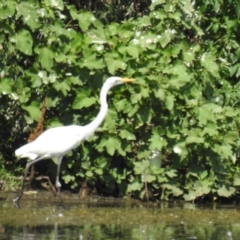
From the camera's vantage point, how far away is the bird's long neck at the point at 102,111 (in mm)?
11266

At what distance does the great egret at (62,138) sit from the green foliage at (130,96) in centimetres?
36

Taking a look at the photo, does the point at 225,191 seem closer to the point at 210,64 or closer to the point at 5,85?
the point at 210,64

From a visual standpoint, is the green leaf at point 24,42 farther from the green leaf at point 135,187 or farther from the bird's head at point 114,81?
the green leaf at point 135,187

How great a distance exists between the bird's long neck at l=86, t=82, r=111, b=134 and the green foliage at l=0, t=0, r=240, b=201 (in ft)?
1.12

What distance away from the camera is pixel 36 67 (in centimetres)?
1163

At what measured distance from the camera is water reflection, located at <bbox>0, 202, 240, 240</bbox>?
9.29m

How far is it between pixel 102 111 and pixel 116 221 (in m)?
1.60

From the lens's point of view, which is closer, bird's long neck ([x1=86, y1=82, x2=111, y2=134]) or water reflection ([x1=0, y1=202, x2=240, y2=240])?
water reflection ([x1=0, y1=202, x2=240, y2=240])

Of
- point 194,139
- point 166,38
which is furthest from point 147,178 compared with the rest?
point 166,38

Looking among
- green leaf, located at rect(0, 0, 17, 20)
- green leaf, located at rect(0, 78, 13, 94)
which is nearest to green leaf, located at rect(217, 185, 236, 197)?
green leaf, located at rect(0, 78, 13, 94)

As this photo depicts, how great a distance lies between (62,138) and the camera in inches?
440

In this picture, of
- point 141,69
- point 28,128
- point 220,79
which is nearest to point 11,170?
point 28,128

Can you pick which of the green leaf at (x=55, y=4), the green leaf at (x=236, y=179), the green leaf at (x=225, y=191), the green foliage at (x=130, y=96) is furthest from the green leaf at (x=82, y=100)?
the green leaf at (x=236, y=179)

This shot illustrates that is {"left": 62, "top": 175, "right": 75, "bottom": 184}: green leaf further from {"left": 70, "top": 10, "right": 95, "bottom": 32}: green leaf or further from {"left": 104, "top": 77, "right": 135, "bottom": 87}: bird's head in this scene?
{"left": 70, "top": 10, "right": 95, "bottom": 32}: green leaf
